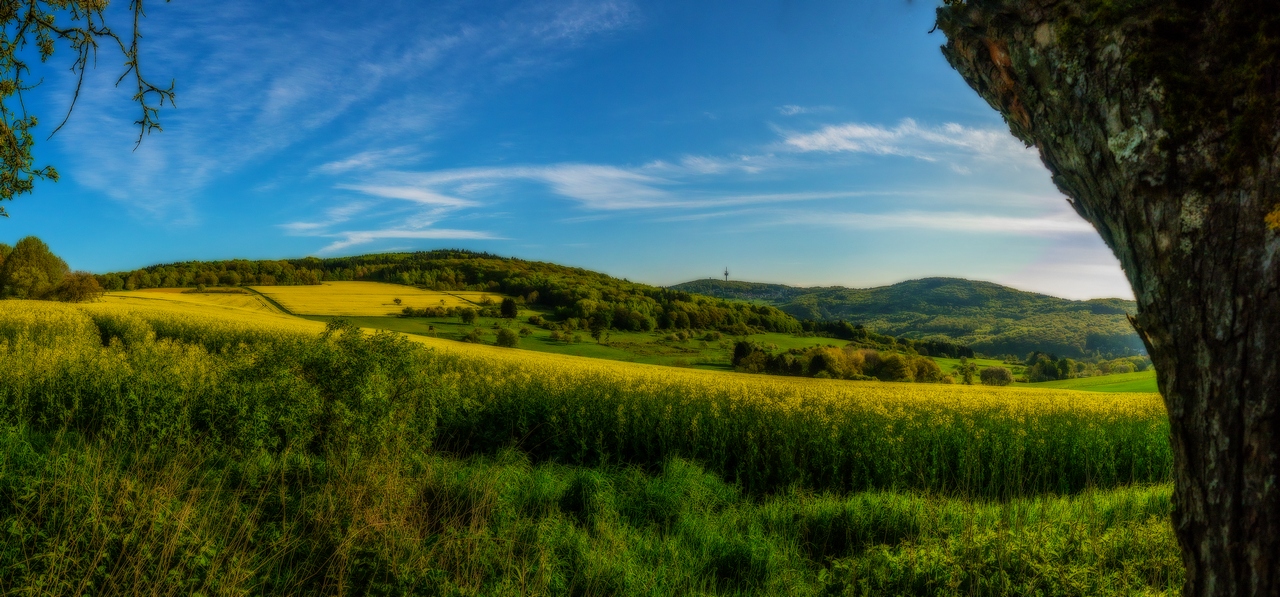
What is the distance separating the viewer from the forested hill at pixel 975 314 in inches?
2217

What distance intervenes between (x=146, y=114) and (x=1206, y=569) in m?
8.74

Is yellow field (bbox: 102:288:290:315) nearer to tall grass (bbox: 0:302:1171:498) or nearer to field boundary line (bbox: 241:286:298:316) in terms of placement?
field boundary line (bbox: 241:286:298:316)

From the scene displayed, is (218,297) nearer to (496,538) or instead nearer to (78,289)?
(78,289)

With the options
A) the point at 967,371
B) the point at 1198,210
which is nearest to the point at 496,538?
the point at 1198,210

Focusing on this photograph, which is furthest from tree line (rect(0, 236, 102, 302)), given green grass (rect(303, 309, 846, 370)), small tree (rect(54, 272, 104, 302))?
green grass (rect(303, 309, 846, 370))

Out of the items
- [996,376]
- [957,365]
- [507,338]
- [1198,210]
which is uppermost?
[1198,210]

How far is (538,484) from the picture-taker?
8648mm

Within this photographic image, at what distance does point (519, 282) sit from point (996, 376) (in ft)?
135

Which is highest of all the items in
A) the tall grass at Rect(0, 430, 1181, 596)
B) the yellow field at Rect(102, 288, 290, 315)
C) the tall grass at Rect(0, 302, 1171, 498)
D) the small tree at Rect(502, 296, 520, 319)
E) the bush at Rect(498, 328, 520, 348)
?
the small tree at Rect(502, 296, 520, 319)

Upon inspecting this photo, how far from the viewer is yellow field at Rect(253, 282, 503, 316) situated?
4774 cm

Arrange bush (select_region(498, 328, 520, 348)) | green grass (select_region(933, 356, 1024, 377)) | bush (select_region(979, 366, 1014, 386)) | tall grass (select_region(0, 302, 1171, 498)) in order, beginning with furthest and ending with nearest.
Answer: green grass (select_region(933, 356, 1024, 377)), bush (select_region(979, 366, 1014, 386)), bush (select_region(498, 328, 520, 348)), tall grass (select_region(0, 302, 1171, 498))

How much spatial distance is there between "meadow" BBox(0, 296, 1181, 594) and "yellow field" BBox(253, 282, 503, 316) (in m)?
34.8

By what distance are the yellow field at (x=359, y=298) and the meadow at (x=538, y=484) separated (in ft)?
114

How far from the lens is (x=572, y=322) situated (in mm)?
47406
